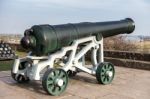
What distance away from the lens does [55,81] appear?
23.1ft

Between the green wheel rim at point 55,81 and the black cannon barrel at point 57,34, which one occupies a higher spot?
the black cannon barrel at point 57,34

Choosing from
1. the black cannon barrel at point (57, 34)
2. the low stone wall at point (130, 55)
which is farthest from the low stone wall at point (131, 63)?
the black cannon barrel at point (57, 34)

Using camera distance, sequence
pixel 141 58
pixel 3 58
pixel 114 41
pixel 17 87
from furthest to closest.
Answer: pixel 114 41, pixel 3 58, pixel 141 58, pixel 17 87

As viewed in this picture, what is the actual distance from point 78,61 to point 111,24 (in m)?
1.42

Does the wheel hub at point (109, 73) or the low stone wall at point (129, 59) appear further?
the low stone wall at point (129, 59)

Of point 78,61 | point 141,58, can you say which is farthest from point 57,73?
point 141,58

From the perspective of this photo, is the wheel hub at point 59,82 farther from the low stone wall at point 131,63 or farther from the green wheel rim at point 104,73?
the low stone wall at point 131,63

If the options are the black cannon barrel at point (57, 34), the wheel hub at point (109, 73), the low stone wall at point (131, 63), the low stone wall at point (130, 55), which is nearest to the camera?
the black cannon barrel at point (57, 34)

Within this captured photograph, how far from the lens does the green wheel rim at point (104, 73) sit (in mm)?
8258

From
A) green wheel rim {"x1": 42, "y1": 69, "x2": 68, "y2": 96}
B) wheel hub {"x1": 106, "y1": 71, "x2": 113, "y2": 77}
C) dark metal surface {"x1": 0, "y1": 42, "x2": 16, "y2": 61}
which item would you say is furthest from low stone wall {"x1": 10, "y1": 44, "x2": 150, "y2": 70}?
green wheel rim {"x1": 42, "y1": 69, "x2": 68, "y2": 96}

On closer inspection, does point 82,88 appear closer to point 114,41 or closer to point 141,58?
point 141,58

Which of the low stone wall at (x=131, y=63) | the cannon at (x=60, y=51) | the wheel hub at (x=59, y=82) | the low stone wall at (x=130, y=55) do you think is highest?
the cannon at (x=60, y=51)

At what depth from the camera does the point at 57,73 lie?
7.09 m

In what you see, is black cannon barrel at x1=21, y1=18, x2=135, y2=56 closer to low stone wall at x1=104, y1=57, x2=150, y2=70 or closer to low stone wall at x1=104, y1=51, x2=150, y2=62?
low stone wall at x1=104, y1=57, x2=150, y2=70
